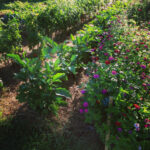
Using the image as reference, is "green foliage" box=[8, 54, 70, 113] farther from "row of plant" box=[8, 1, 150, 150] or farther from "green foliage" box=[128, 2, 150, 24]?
"green foliage" box=[128, 2, 150, 24]

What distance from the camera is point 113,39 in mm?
3453

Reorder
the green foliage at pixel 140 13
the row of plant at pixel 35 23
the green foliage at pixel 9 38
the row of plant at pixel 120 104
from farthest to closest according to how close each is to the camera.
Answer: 1. the green foliage at pixel 140 13
2. the row of plant at pixel 35 23
3. the green foliage at pixel 9 38
4. the row of plant at pixel 120 104

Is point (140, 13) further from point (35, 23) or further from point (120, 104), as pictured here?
point (120, 104)

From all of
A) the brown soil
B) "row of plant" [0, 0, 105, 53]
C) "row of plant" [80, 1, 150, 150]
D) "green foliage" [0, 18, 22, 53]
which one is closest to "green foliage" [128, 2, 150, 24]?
"row of plant" [0, 0, 105, 53]

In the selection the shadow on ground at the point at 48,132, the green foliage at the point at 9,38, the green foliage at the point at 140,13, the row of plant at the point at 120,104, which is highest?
the green foliage at the point at 140,13

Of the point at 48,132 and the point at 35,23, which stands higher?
the point at 35,23

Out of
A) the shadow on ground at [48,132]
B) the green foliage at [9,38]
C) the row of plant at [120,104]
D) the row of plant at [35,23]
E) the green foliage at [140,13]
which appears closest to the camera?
the row of plant at [120,104]

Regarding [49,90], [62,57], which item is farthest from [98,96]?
[62,57]

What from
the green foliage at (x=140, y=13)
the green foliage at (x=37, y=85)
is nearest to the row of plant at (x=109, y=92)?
the green foliage at (x=37, y=85)

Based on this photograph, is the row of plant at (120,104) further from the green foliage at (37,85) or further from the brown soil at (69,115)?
the green foliage at (37,85)

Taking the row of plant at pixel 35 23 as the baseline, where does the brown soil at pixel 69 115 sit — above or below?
below

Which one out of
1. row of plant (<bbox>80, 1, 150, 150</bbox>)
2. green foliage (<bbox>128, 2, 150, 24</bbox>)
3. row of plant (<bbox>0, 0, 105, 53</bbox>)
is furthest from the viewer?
green foliage (<bbox>128, 2, 150, 24</bbox>)

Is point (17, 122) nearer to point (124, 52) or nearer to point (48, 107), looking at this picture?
point (48, 107)

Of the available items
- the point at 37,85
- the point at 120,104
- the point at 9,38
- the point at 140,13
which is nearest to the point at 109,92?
the point at 120,104
